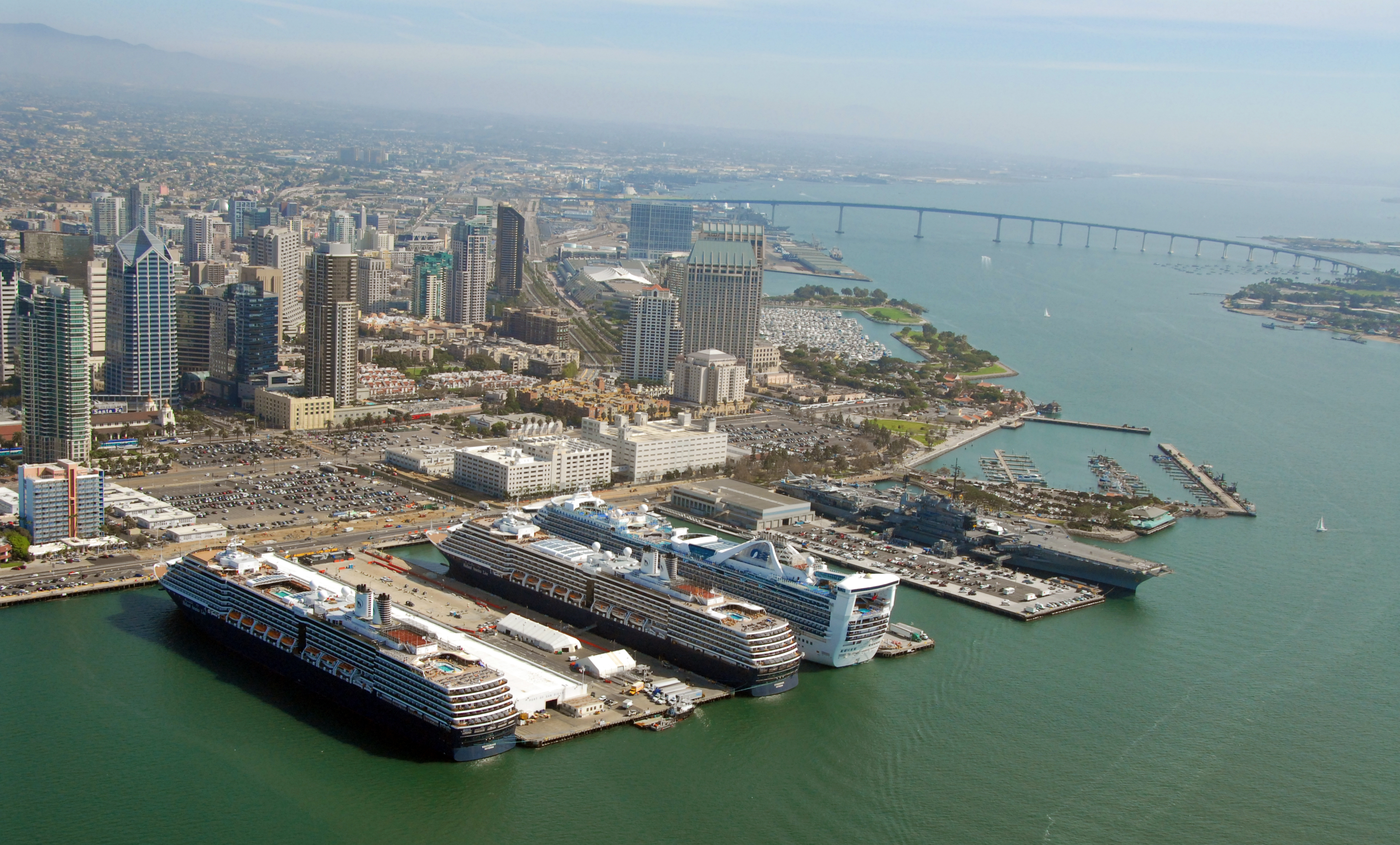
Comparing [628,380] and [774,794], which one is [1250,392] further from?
[774,794]

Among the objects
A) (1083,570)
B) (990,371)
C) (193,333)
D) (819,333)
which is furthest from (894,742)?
(819,333)

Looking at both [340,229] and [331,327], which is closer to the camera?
[331,327]

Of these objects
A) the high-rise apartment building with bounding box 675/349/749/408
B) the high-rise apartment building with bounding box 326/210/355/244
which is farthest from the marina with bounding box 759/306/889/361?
the high-rise apartment building with bounding box 326/210/355/244

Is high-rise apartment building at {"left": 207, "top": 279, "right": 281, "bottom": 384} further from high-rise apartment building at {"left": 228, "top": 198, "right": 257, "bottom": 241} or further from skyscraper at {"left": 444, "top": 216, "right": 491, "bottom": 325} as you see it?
high-rise apartment building at {"left": 228, "top": 198, "right": 257, "bottom": 241}

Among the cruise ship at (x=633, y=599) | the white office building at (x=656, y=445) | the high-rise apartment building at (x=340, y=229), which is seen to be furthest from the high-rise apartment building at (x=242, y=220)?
the cruise ship at (x=633, y=599)

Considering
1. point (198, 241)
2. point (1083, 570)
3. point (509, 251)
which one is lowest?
point (1083, 570)

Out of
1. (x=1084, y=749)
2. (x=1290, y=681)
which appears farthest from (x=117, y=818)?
(x=1290, y=681)

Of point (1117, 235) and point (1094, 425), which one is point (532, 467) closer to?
point (1094, 425)
